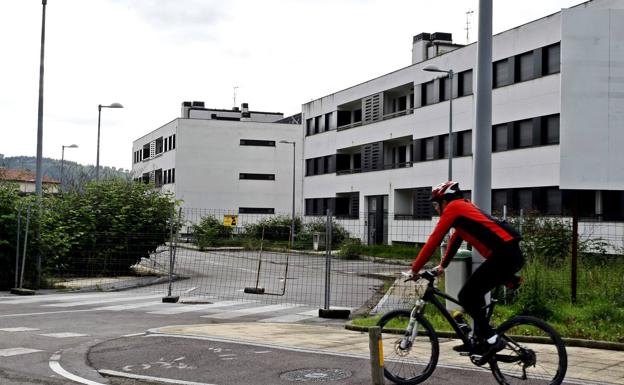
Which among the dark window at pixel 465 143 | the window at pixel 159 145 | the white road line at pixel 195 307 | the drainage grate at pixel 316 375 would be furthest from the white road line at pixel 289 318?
the window at pixel 159 145

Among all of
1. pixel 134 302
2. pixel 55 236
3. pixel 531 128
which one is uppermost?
pixel 531 128

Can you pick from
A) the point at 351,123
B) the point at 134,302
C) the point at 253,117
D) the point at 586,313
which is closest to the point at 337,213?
the point at 351,123

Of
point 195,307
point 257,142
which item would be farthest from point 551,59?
point 257,142

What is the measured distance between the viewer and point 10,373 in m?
8.13

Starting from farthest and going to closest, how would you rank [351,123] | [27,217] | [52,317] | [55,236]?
[351,123], [55,236], [27,217], [52,317]

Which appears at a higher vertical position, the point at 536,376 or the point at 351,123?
the point at 351,123

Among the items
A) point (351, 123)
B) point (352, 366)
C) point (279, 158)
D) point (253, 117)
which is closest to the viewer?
point (352, 366)

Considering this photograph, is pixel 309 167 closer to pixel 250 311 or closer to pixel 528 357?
pixel 250 311

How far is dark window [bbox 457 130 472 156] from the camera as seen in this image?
41812mm

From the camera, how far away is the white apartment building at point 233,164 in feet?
233

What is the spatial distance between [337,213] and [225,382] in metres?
50.6

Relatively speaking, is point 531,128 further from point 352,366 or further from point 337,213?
point 352,366

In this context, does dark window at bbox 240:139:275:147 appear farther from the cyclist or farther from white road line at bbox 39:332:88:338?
the cyclist

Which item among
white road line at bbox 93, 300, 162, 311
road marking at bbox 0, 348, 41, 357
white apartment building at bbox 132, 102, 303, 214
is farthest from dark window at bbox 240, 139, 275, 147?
road marking at bbox 0, 348, 41, 357
